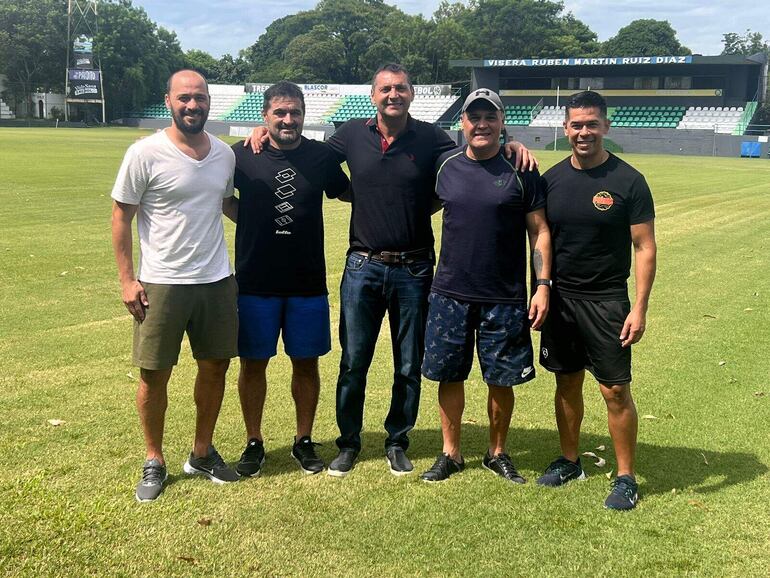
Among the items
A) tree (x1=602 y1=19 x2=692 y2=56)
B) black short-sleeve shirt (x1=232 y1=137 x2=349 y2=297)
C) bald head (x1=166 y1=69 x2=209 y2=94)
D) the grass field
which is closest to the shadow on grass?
the grass field

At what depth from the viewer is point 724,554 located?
11.3ft

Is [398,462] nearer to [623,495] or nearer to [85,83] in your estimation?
[623,495]

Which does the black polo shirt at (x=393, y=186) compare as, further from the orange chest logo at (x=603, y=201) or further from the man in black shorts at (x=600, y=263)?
the orange chest logo at (x=603, y=201)

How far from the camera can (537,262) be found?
407cm

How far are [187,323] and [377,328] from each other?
113 cm

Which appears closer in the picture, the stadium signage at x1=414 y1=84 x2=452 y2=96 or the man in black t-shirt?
the man in black t-shirt

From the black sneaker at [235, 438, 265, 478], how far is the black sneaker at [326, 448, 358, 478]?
40 centimetres

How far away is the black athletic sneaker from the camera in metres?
4.22

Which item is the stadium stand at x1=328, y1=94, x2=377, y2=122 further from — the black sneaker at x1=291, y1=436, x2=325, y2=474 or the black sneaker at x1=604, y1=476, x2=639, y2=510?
the black sneaker at x1=604, y1=476, x2=639, y2=510

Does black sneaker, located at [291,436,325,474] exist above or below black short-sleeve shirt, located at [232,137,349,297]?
below

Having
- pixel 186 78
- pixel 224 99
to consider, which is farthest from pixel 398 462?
pixel 224 99

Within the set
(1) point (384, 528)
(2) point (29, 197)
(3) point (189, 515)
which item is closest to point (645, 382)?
(1) point (384, 528)

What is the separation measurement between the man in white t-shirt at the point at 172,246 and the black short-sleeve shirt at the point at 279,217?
201 mm

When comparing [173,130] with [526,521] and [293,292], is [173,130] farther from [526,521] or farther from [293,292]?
[526,521]
